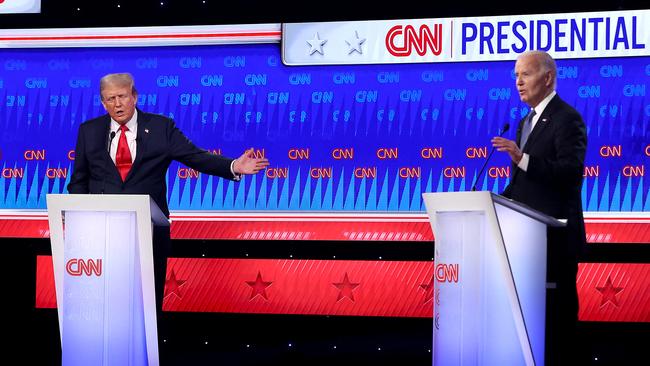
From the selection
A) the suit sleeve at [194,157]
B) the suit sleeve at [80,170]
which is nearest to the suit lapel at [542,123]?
the suit sleeve at [194,157]

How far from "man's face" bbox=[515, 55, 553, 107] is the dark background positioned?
1.59m

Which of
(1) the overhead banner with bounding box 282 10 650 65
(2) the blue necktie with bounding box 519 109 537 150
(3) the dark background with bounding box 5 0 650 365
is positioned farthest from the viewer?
(3) the dark background with bounding box 5 0 650 365

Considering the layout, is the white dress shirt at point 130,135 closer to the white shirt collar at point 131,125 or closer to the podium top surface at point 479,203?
the white shirt collar at point 131,125

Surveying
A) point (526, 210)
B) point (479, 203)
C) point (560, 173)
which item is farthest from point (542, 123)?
point (479, 203)

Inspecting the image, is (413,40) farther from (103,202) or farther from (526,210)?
(103,202)

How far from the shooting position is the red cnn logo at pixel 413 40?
18.4 feet

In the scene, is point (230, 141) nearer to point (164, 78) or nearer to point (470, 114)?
point (164, 78)

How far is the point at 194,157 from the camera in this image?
15.6 ft

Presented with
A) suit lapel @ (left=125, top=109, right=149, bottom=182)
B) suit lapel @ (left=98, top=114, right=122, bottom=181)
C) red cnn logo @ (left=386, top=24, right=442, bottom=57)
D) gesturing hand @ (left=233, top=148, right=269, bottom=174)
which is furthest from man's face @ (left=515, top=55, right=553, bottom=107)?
suit lapel @ (left=98, top=114, right=122, bottom=181)

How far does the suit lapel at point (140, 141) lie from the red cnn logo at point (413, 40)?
1.70 m

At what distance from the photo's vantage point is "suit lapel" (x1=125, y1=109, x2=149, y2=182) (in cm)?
450

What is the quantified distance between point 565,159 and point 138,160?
1.94m

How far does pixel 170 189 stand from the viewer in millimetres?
5840

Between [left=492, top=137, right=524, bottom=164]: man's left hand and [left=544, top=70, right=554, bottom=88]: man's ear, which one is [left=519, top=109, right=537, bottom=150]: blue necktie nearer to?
[left=544, top=70, right=554, bottom=88]: man's ear
